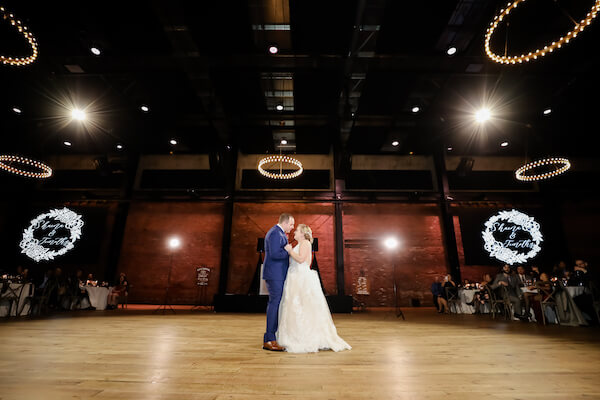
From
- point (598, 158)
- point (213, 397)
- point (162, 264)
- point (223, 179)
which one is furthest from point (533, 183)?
point (162, 264)

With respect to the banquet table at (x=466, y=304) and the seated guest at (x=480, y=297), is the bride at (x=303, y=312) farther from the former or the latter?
the banquet table at (x=466, y=304)

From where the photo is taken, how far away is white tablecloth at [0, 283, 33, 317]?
577 centimetres

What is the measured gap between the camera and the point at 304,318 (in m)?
2.69

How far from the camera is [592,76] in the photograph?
674 centimetres

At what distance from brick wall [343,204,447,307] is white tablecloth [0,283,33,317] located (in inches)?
358

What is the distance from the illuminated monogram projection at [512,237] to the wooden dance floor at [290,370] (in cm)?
757

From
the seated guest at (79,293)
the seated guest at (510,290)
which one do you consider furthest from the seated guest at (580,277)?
the seated guest at (79,293)

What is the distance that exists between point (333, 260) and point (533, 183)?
8.94 m

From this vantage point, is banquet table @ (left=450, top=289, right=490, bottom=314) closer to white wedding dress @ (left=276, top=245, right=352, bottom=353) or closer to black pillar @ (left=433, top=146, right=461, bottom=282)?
black pillar @ (left=433, top=146, right=461, bottom=282)

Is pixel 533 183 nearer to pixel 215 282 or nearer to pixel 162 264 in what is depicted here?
pixel 215 282

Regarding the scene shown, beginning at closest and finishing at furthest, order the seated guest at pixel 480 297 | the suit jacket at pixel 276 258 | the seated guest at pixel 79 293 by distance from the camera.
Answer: the suit jacket at pixel 276 258
the seated guest at pixel 480 297
the seated guest at pixel 79 293

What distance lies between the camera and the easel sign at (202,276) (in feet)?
30.8

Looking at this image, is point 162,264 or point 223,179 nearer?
point 162,264

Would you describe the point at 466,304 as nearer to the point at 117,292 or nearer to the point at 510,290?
the point at 510,290
